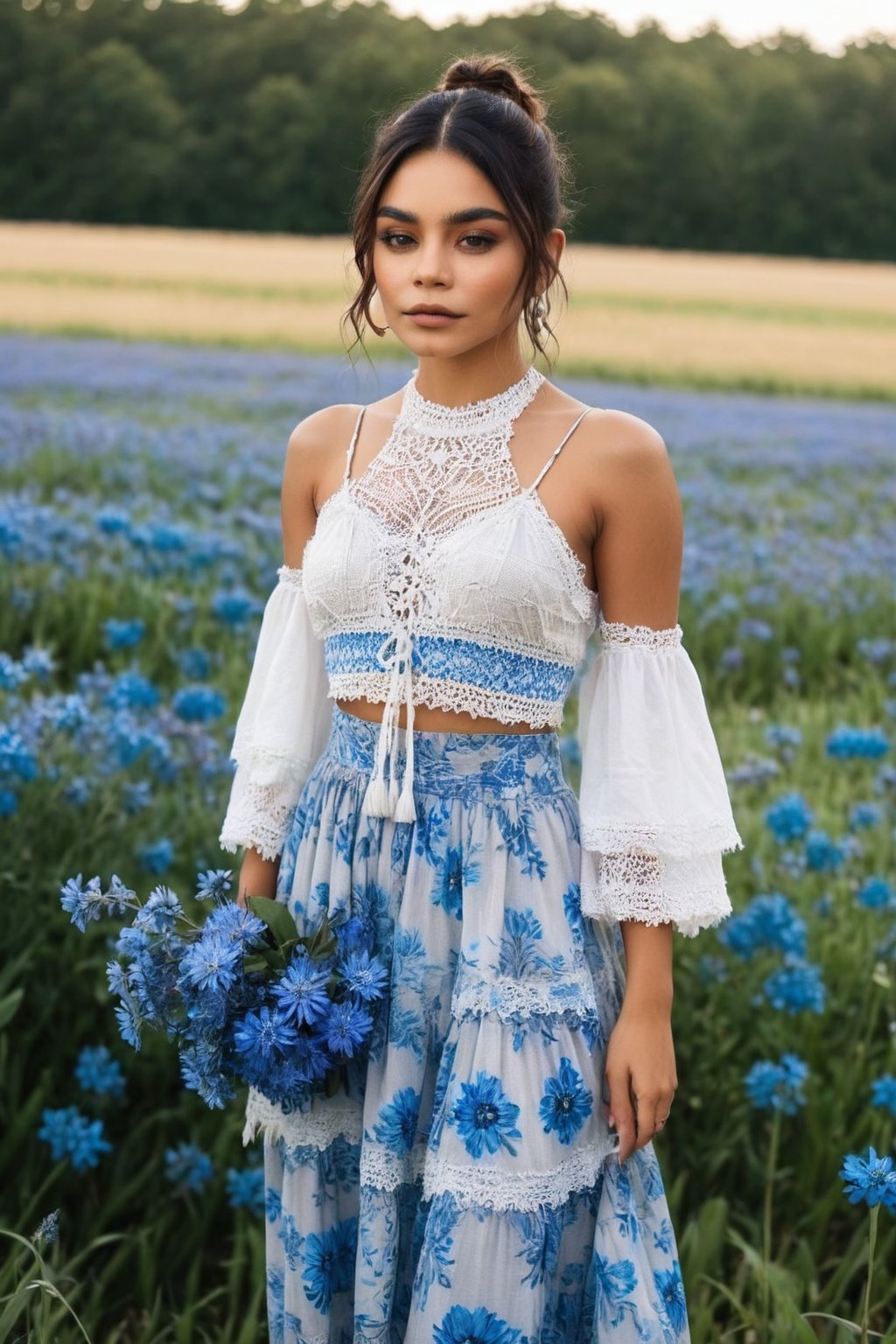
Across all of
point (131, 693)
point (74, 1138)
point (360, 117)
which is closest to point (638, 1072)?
point (74, 1138)

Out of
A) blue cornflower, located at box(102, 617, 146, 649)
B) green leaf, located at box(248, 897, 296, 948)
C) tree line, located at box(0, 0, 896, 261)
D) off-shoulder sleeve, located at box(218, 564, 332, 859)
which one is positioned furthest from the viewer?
tree line, located at box(0, 0, 896, 261)

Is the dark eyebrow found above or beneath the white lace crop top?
above

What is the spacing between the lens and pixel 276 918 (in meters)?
1.28

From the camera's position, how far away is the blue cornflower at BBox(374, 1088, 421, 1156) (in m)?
1.31

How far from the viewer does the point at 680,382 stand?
31.4ft

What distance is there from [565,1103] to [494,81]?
1018 mm

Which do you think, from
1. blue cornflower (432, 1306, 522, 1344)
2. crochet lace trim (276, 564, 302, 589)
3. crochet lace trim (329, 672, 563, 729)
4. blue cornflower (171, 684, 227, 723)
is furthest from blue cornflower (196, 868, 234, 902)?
blue cornflower (171, 684, 227, 723)

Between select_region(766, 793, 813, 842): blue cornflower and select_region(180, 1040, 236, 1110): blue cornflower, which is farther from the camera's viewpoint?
select_region(766, 793, 813, 842): blue cornflower

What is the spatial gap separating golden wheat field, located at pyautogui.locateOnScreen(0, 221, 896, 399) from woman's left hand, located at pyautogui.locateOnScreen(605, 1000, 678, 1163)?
4.60 m

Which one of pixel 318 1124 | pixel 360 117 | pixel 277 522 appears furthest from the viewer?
pixel 360 117

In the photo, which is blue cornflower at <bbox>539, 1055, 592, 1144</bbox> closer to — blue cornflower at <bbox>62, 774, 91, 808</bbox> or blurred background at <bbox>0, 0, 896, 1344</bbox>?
blurred background at <bbox>0, 0, 896, 1344</bbox>

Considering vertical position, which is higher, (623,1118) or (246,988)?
(246,988)

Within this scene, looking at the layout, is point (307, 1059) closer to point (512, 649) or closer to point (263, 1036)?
point (263, 1036)

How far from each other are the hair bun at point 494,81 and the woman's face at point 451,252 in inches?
5.0
